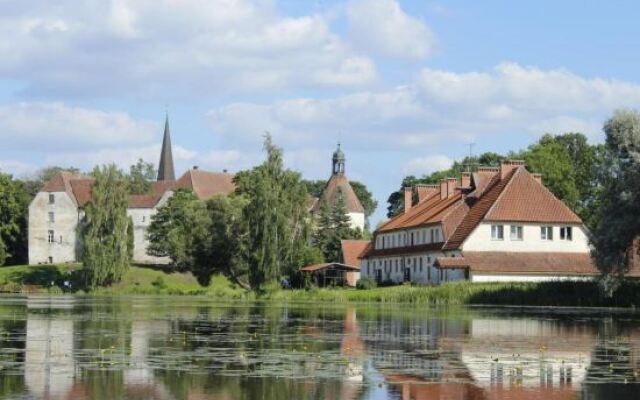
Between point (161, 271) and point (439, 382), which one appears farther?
point (161, 271)

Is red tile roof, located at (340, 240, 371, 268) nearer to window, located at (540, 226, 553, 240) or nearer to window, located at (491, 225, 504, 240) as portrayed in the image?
window, located at (491, 225, 504, 240)

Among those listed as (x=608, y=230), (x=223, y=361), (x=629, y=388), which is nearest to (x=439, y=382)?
(x=629, y=388)

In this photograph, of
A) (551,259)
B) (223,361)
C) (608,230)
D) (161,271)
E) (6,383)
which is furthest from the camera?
(161,271)

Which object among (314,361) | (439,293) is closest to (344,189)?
(439,293)

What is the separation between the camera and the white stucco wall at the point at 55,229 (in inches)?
5566

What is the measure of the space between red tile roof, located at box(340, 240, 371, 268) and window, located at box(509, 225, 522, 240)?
3381 centimetres

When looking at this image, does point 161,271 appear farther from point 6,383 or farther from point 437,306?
point 6,383

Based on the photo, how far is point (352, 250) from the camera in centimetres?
11588

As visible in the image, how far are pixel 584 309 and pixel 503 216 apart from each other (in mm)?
21863

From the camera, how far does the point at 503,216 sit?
80312 mm

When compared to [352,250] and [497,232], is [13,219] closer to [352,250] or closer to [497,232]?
[352,250]

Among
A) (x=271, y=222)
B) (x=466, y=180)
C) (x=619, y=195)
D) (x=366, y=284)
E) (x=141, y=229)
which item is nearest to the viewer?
(x=619, y=195)

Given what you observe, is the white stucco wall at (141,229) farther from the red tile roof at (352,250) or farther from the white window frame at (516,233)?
the white window frame at (516,233)

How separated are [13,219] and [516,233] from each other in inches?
3178
